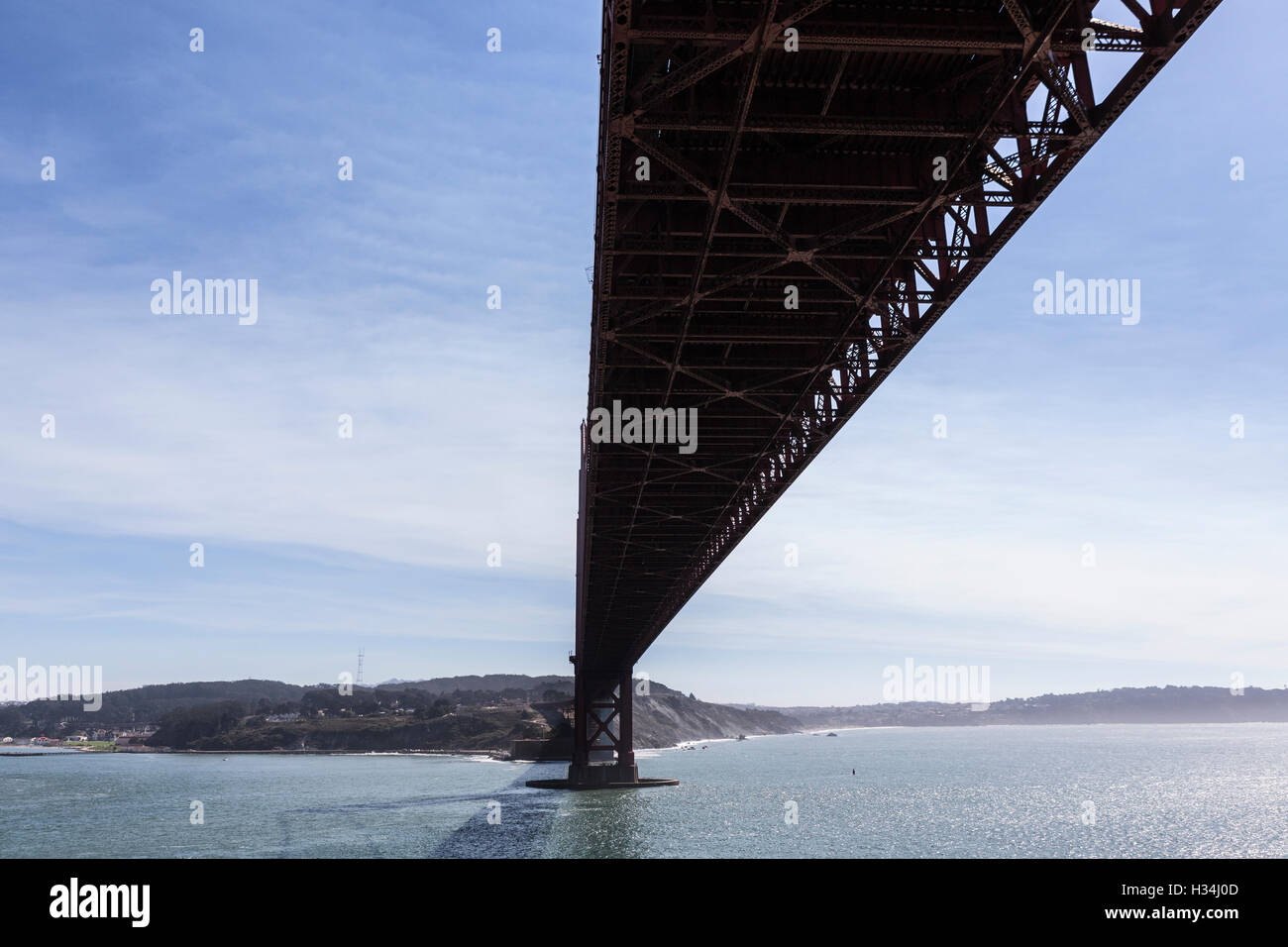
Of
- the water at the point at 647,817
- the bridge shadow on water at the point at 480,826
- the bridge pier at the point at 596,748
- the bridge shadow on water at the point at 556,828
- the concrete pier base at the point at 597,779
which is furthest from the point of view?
the bridge pier at the point at 596,748

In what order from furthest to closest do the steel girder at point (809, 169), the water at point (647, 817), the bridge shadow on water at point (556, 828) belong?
1. the water at point (647, 817)
2. the bridge shadow on water at point (556, 828)
3. the steel girder at point (809, 169)

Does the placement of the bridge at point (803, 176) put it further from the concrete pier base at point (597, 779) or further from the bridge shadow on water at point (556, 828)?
the concrete pier base at point (597, 779)

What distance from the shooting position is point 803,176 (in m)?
15.8

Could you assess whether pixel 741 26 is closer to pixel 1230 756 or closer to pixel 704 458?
pixel 704 458

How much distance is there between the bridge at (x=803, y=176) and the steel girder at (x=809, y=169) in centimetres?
3

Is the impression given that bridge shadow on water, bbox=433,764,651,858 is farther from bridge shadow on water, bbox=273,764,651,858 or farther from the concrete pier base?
the concrete pier base

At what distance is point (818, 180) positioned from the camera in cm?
1581

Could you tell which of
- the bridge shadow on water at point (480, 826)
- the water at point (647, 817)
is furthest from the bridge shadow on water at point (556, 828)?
the water at point (647, 817)

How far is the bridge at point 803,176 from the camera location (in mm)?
11680

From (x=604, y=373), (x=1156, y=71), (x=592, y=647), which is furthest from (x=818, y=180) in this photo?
(x=592, y=647)

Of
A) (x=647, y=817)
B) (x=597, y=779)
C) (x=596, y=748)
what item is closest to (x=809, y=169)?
(x=647, y=817)

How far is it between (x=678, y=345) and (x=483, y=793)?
68.2 meters

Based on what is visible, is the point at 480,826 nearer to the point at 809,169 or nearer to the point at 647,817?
the point at 647,817

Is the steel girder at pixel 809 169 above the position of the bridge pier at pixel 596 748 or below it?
above
